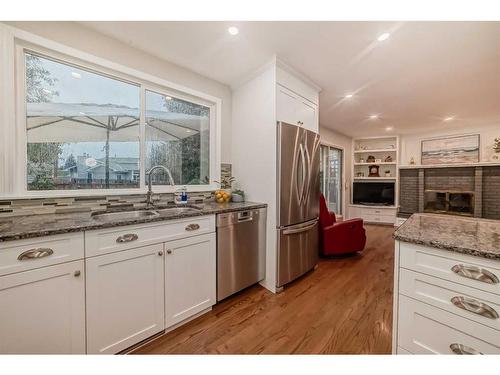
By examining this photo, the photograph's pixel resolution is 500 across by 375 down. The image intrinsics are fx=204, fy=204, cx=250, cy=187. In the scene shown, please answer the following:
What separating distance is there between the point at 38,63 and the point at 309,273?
332 centimetres

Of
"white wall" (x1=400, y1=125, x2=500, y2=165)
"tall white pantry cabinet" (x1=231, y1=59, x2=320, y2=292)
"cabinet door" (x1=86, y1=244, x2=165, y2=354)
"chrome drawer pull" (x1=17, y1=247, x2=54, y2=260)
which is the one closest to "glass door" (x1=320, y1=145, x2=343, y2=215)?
"white wall" (x1=400, y1=125, x2=500, y2=165)

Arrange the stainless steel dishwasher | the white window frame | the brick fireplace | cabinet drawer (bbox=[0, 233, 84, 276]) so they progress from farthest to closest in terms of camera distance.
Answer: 1. the brick fireplace
2. the stainless steel dishwasher
3. the white window frame
4. cabinet drawer (bbox=[0, 233, 84, 276])

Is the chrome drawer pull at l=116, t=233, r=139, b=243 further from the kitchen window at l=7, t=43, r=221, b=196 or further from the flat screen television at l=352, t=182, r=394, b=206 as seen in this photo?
the flat screen television at l=352, t=182, r=394, b=206

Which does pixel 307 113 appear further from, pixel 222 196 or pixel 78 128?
pixel 78 128

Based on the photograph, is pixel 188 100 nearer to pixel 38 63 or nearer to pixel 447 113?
pixel 38 63

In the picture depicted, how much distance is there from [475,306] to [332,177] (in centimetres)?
484

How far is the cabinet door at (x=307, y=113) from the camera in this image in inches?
96.0

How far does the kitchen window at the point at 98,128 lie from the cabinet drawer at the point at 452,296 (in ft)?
6.77

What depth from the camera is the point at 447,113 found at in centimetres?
382

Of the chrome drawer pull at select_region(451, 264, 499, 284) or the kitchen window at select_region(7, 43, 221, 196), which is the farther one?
the kitchen window at select_region(7, 43, 221, 196)

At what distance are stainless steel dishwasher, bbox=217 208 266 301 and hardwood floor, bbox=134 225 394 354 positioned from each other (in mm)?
178

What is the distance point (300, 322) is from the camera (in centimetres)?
171

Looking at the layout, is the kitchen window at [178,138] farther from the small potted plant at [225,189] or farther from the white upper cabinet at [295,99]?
the white upper cabinet at [295,99]

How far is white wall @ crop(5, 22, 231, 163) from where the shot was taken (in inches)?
62.7
